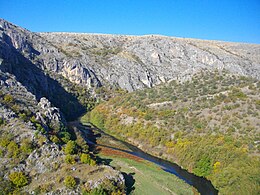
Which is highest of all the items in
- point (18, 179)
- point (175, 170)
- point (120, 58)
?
point (120, 58)

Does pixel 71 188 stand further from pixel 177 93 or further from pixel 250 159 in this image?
pixel 177 93

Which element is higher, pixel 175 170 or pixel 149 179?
pixel 175 170

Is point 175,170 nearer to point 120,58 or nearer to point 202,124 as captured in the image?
point 202,124

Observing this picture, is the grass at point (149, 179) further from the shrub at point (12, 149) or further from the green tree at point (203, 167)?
the shrub at point (12, 149)

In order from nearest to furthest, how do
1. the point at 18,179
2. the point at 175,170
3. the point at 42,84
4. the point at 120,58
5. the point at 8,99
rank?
1. the point at 18,179
2. the point at 8,99
3. the point at 175,170
4. the point at 42,84
5. the point at 120,58

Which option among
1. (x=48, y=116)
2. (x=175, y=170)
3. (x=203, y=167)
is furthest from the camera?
(x=48, y=116)

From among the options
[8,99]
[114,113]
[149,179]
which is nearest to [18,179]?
[149,179]

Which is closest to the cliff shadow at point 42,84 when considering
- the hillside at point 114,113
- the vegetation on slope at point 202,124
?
the hillside at point 114,113
